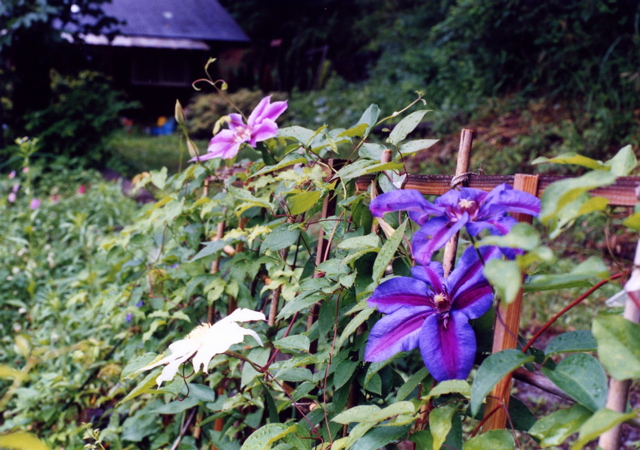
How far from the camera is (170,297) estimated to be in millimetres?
1333

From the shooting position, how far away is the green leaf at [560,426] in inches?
19.1

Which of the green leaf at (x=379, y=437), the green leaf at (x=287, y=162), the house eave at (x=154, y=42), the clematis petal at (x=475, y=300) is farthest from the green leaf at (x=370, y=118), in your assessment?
the house eave at (x=154, y=42)

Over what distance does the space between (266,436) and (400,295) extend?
10.6 inches

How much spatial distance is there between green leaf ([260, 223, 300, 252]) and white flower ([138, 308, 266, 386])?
149 millimetres

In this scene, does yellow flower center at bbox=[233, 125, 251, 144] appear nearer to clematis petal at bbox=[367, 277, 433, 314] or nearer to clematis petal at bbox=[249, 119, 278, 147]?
clematis petal at bbox=[249, 119, 278, 147]

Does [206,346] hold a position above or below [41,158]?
above

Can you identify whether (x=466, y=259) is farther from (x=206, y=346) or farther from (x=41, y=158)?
(x=41, y=158)

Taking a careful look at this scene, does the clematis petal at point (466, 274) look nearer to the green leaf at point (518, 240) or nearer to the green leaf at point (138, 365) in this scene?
the green leaf at point (518, 240)

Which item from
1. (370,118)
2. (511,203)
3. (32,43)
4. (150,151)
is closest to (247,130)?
(370,118)

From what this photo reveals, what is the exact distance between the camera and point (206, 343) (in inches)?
28.7

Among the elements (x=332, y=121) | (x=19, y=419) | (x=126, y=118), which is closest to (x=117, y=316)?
(x=19, y=419)

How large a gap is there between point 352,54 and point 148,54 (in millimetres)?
5180

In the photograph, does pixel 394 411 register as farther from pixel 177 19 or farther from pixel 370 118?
pixel 177 19

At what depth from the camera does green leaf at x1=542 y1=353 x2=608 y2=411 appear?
484 mm
